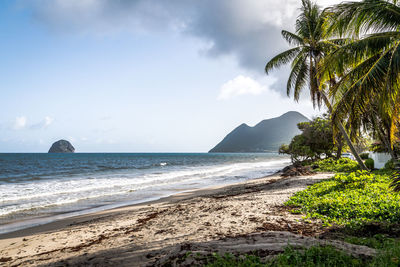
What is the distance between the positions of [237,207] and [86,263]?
439 centimetres

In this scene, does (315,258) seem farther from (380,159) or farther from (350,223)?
(380,159)

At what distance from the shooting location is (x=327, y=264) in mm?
2957

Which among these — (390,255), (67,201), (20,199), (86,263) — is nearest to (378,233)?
(390,255)

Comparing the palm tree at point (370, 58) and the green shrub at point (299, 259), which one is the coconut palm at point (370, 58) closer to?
the palm tree at point (370, 58)

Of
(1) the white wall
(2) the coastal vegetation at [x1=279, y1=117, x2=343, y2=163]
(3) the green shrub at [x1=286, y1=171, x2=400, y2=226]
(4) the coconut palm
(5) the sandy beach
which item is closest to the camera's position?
(5) the sandy beach

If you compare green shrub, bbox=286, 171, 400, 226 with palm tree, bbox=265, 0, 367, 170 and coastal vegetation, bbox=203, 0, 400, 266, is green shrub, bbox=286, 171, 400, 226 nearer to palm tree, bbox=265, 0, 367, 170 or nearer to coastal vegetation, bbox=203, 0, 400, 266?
coastal vegetation, bbox=203, 0, 400, 266

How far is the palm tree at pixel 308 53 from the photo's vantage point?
14.2m

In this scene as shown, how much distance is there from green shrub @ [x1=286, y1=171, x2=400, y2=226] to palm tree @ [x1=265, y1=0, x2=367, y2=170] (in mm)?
6913

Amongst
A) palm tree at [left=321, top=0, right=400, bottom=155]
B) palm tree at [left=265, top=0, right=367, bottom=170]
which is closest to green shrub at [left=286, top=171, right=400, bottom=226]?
palm tree at [left=321, top=0, right=400, bottom=155]

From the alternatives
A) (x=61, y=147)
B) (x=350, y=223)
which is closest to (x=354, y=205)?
(x=350, y=223)

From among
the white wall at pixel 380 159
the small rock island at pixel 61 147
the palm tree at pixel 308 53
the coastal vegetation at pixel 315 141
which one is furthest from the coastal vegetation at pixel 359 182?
the small rock island at pixel 61 147

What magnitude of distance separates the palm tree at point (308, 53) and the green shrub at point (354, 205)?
6913 millimetres

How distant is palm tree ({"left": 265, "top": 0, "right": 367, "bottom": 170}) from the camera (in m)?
14.2

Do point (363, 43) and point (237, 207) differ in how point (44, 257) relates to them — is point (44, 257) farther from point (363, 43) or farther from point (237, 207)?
point (363, 43)
